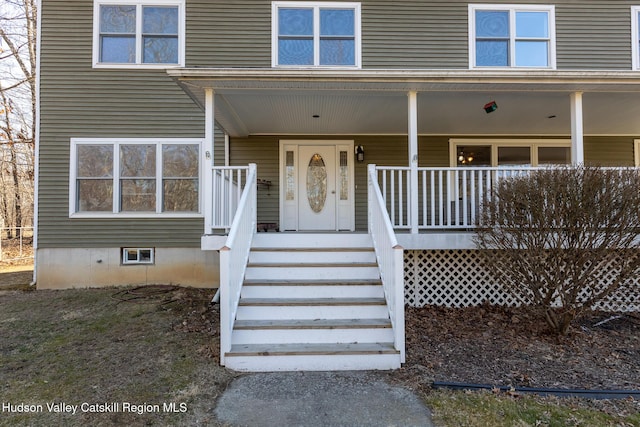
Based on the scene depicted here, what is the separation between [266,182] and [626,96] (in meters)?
6.33

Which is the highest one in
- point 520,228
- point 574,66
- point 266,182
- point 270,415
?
point 574,66

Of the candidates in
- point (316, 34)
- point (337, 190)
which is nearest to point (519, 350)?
point (337, 190)

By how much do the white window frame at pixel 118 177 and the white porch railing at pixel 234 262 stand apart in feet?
9.14

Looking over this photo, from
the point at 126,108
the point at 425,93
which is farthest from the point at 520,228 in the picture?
the point at 126,108

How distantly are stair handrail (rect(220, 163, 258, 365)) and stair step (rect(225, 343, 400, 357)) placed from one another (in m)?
0.17

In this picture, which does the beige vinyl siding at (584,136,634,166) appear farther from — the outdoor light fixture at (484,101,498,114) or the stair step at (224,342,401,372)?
the stair step at (224,342,401,372)

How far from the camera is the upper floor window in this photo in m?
7.34

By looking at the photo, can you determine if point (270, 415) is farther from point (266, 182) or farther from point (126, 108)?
point (126, 108)

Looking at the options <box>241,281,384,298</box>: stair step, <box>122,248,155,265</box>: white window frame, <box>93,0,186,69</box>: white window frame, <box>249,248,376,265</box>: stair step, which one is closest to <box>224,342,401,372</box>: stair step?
<box>241,281,384,298</box>: stair step

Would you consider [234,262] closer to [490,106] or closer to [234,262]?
[234,262]

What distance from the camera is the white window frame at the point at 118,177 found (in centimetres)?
697

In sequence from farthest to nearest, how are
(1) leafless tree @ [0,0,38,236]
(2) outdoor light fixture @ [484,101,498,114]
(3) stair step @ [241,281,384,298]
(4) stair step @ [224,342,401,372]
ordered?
(1) leafless tree @ [0,0,38,236] → (2) outdoor light fixture @ [484,101,498,114] → (3) stair step @ [241,281,384,298] → (4) stair step @ [224,342,401,372]

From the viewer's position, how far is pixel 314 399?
2.86 metres

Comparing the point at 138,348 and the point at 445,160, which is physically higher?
the point at 445,160
